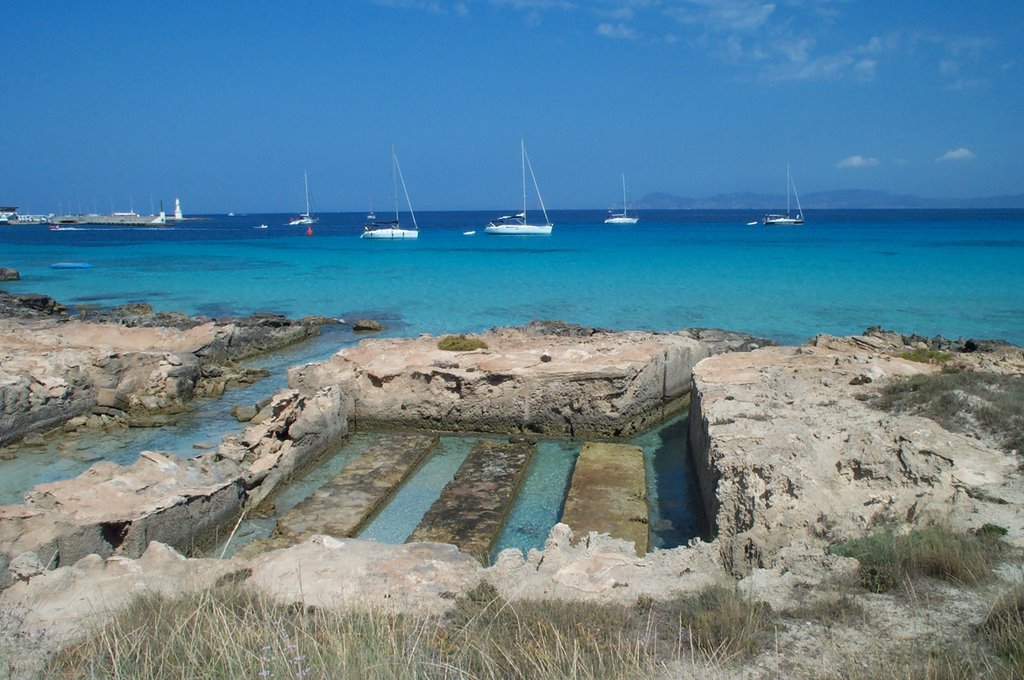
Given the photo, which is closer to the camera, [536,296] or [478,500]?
[478,500]

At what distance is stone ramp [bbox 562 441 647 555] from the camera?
8055mm

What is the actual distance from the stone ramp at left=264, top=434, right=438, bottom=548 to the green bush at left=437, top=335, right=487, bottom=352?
2238mm

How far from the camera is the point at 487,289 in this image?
30.2m

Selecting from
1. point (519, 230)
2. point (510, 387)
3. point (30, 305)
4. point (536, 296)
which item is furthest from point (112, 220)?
point (510, 387)

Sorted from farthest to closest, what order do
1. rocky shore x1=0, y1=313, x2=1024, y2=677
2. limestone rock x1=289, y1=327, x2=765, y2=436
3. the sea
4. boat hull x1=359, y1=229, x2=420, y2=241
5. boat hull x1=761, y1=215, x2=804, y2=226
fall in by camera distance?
boat hull x1=761, y1=215, x2=804, y2=226
boat hull x1=359, y1=229, x2=420, y2=241
limestone rock x1=289, y1=327, x2=765, y2=436
the sea
rocky shore x1=0, y1=313, x2=1024, y2=677

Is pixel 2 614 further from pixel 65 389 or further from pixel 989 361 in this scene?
pixel 989 361

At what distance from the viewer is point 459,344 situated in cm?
1336

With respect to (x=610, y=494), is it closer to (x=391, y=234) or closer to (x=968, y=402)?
(x=968, y=402)

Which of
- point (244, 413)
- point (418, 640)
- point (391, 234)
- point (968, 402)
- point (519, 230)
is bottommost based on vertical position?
point (244, 413)

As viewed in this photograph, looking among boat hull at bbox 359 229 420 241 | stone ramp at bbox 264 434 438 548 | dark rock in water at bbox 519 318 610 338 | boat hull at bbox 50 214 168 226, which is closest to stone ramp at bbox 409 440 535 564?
stone ramp at bbox 264 434 438 548

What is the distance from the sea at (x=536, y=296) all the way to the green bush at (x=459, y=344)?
2109mm

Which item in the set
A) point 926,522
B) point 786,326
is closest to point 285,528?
point 926,522

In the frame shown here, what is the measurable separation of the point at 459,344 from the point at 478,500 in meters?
4.82

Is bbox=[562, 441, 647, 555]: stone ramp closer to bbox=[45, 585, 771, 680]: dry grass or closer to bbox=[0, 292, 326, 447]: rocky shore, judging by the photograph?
bbox=[45, 585, 771, 680]: dry grass
